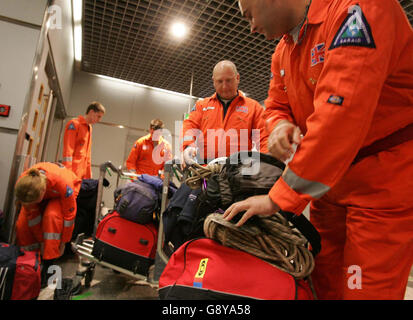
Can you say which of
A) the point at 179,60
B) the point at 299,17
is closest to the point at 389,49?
the point at 299,17

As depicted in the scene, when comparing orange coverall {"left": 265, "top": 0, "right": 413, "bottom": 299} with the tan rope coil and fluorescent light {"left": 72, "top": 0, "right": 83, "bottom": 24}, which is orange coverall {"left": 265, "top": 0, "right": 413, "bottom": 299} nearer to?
the tan rope coil

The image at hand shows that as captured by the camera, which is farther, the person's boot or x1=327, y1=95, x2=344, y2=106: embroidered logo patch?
the person's boot

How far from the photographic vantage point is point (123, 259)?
1937 mm

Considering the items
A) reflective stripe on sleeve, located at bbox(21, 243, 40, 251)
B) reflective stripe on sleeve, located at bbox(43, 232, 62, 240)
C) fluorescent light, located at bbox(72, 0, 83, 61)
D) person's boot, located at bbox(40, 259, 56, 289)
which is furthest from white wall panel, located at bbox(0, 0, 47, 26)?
person's boot, located at bbox(40, 259, 56, 289)

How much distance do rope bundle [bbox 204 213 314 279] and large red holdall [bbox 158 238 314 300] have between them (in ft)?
0.08

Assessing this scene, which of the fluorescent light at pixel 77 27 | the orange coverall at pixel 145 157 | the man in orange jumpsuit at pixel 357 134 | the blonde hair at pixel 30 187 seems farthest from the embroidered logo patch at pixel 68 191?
the fluorescent light at pixel 77 27

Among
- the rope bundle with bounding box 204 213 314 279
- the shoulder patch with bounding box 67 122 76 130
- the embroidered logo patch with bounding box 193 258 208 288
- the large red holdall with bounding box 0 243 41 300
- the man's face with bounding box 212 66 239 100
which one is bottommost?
the large red holdall with bounding box 0 243 41 300

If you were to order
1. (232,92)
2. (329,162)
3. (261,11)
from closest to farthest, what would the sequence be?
(329,162) < (261,11) < (232,92)

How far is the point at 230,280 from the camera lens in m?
0.70

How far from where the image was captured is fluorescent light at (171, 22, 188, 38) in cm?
409

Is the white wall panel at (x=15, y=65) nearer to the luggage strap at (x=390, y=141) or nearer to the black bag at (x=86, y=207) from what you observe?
the black bag at (x=86, y=207)

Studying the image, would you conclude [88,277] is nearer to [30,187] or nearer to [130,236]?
[130,236]
